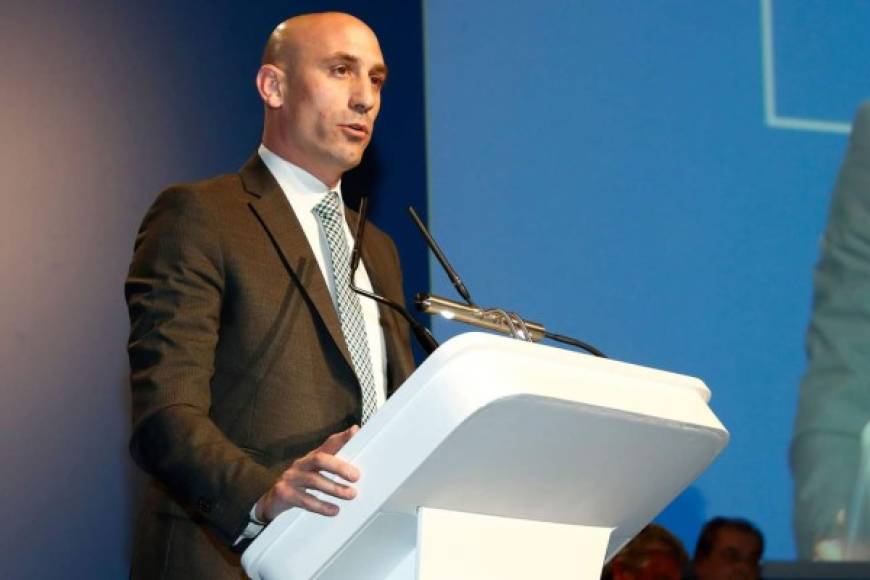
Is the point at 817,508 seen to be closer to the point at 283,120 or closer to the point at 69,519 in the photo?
the point at 283,120

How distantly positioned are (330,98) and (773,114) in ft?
4.53

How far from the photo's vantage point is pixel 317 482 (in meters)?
1.31

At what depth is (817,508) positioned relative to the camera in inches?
94.5

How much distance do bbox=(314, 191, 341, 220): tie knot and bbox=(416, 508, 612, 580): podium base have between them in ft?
2.98

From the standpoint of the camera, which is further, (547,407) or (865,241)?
(865,241)

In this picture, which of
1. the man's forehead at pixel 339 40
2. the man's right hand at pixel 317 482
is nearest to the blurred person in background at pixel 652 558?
the man's forehead at pixel 339 40

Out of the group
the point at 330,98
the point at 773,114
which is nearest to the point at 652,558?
the point at 773,114

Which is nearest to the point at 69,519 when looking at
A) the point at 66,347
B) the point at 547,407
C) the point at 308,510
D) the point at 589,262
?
the point at 66,347

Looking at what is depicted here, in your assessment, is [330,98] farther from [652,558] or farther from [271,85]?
[652,558]

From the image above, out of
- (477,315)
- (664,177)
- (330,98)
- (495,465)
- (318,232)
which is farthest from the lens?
(664,177)

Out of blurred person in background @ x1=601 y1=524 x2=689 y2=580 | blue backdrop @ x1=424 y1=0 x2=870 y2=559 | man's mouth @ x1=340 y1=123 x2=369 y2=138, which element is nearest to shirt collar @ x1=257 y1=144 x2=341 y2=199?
man's mouth @ x1=340 y1=123 x2=369 y2=138

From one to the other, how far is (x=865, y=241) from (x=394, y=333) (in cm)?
90

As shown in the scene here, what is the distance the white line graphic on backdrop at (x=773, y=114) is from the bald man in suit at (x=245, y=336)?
129 cm

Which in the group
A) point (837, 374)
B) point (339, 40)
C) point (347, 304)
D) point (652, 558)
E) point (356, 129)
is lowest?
point (652, 558)
